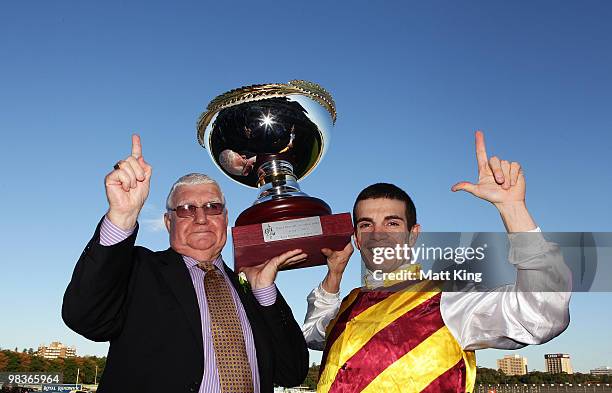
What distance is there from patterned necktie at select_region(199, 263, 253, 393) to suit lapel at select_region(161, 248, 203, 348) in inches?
4.0

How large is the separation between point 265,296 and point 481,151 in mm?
1697

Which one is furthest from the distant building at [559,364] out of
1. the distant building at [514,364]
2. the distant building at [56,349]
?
the distant building at [56,349]

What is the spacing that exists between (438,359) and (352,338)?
505 mm

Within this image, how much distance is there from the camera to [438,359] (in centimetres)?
337

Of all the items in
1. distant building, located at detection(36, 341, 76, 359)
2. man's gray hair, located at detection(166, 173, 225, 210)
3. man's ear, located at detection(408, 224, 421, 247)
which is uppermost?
distant building, located at detection(36, 341, 76, 359)

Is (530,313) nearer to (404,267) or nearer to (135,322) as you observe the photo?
(404,267)

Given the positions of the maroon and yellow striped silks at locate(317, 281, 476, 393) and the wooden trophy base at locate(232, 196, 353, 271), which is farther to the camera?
the wooden trophy base at locate(232, 196, 353, 271)

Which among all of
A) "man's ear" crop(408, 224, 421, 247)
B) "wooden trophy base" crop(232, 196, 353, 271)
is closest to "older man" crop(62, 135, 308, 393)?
"wooden trophy base" crop(232, 196, 353, 271)

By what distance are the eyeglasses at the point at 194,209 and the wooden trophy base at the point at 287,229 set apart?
7.1 inches

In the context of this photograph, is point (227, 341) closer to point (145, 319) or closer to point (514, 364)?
point (145, 319)

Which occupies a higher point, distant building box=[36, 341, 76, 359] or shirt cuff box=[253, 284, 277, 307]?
distant building box=[36, 341, 76, 359]

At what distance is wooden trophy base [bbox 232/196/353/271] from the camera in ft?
12.8

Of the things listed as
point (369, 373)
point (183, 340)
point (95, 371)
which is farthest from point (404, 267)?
point (95, 371)

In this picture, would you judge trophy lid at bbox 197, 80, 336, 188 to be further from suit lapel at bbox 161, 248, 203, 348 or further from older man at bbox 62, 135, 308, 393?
suit lapel at bbox 161, 248, 203, 348
